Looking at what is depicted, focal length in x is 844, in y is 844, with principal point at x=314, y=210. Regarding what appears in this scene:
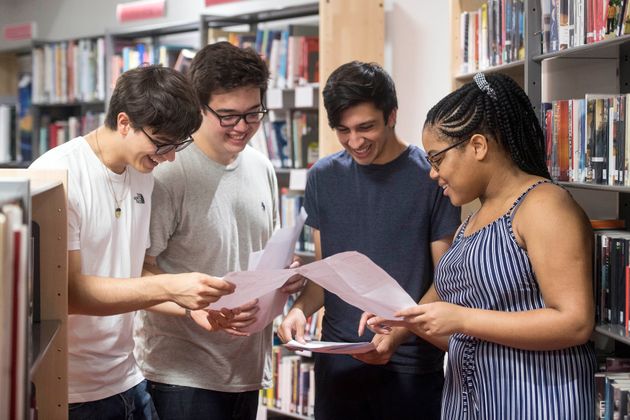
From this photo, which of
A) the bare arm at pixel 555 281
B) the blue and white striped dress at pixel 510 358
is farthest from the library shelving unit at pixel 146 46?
the bare arm at pixel 555 281

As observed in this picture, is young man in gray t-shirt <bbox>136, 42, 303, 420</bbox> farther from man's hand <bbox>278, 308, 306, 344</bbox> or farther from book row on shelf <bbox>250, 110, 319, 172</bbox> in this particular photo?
book row on shelf <bbox>250, 110, 319, 172</bbox>

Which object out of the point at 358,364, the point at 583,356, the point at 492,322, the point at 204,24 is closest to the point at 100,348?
the point at 358,364

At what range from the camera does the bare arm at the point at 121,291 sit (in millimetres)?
1979

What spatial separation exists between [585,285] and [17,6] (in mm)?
6473

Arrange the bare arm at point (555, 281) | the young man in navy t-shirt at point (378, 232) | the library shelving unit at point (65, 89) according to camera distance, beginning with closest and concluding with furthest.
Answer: the bare arm at point (555, 281) < the young man in navy t-shirt at point (378, 232) < the library shelving unit at point (65, 89)

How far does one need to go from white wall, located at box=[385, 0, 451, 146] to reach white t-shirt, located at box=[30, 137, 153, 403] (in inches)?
93.0

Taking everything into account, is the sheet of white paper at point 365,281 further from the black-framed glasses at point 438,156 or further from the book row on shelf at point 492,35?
the book row on shelf at point 492,35

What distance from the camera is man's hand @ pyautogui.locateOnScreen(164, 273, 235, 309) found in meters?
1.93

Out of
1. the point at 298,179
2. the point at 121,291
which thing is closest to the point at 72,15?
the point at 298,179

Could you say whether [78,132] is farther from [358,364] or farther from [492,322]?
[492,322]

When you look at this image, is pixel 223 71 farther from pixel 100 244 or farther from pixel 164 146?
pixel 100 244

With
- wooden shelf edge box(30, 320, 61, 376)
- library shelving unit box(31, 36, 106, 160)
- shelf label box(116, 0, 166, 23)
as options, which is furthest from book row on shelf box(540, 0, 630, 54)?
library shelving unit box(31, 36, 106, 160)

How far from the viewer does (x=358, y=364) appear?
240cm

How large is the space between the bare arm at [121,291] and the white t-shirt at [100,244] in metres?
0.08
